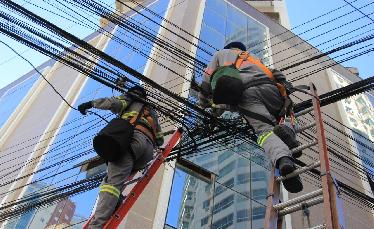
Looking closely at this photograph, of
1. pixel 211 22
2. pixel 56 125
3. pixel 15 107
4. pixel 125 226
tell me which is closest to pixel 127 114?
pixel 125 226

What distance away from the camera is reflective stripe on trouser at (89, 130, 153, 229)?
416 cm

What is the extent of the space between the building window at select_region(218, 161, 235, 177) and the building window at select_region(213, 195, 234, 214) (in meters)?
0.65

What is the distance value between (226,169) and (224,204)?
1.08m

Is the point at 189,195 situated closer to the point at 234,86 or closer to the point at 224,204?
the point at 224,204

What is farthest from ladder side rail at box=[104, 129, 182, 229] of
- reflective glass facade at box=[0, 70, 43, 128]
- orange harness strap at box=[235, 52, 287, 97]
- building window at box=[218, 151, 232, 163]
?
reflective glass facade at box=[0, 70, 43, 128]

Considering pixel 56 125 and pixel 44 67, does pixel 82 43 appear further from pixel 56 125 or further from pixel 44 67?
pixel 44 67

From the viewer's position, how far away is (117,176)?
14.5ft

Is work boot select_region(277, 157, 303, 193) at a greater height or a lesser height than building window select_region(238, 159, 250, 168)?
lesser

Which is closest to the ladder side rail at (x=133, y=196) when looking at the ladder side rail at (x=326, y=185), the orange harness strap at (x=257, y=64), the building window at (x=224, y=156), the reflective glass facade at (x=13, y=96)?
the orange harness strap at (x=257, y=64)

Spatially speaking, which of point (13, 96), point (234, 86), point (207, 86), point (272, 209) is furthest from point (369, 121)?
point (13, 96)

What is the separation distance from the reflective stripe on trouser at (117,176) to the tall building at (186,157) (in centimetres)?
229

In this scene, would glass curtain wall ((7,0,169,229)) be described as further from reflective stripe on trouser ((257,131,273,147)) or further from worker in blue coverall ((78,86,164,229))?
reflective stripe on trouser ((257,131,273,147))

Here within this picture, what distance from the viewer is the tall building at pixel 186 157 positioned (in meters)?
8.99

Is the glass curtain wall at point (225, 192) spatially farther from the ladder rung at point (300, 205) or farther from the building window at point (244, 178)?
the ladder rung at point (300, 205)
